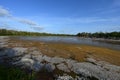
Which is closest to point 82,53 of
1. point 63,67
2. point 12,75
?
point 63,67

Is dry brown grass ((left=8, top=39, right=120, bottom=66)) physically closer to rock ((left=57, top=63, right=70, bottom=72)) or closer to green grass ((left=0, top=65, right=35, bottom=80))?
rock ((left=57, top=63, right=70, bottom=72))

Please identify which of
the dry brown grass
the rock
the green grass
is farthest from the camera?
the dry brown grass

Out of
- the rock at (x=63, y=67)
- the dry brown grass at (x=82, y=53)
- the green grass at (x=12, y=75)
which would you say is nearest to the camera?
the green grass at (x=12, y=75)

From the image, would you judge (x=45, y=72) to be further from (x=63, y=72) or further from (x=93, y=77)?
(x=93, y=77)

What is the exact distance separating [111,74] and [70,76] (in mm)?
4499

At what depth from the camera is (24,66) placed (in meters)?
16.3

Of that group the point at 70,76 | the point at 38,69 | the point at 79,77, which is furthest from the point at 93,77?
the point at 38,69

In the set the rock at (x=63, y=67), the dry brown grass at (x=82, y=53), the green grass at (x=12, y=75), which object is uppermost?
the green grass at (x=12, y=75)

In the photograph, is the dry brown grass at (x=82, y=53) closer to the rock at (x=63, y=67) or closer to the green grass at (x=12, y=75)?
the rock at (x=63, y=67)

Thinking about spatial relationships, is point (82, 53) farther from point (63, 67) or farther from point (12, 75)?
point (12, 75)

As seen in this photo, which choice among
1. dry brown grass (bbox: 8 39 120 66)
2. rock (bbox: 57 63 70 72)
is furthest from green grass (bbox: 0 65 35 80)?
dry brown grass (bbox: 8 39 120 66)

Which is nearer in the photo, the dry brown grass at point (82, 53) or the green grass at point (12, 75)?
the green grass at point (12, 75)

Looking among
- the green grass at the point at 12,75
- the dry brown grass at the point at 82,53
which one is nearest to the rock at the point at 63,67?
the dry brown grass at the point at 82,53

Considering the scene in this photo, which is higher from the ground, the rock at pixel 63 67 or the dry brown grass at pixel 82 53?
the dry brown grass at pixel 82 53
